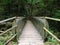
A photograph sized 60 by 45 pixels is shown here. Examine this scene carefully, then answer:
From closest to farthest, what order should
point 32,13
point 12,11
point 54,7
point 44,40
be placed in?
point 44,40 < point 54,7 < point 12,11 < point 32,13

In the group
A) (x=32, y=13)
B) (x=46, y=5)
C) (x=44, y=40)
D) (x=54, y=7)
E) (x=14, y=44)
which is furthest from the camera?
(x=32, y=13)

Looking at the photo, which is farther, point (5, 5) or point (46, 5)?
point (5, 5)

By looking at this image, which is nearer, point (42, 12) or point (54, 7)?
point (54, 7)

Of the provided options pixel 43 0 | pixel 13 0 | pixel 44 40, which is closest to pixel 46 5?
pixel 43 0

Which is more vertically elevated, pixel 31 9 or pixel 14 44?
pixel 14 44

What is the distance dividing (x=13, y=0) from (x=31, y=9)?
9.44ft

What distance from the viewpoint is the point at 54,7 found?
16656mm

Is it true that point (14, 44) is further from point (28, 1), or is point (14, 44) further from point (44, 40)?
point (28, 1)

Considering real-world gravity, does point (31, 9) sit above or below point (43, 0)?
below

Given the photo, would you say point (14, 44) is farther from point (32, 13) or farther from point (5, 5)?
point (32, 13)

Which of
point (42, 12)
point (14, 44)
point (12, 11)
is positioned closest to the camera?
point (14, 44)

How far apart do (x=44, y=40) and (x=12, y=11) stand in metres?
14.1

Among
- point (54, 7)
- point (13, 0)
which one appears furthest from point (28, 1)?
point (54, 7)

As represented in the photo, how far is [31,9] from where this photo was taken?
2230 centimetres
